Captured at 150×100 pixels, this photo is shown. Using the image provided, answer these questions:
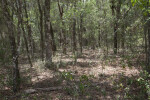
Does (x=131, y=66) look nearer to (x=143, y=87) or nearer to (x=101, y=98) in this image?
(x=143, y=87)

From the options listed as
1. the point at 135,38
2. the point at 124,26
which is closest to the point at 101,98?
the point at 135,38

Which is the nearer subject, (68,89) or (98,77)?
(68,89)

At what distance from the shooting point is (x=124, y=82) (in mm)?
6297

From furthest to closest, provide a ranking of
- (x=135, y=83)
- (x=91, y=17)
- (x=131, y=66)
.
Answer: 1. (x=91, y=17)
2. (x=131, y=66)
3. (x=135, y=83)

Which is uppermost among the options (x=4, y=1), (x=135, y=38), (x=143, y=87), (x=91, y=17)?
(x=91, y=17)

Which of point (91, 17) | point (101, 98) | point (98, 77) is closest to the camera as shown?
point (101, 98)

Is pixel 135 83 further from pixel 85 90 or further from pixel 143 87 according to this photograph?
pixel 85 90

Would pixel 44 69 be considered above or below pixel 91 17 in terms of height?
below

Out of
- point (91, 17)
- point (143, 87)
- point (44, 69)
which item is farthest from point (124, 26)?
point (91, 17)

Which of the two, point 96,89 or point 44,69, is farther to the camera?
point 44,69

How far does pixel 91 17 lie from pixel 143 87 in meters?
15.2

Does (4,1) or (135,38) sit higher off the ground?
(4,1)

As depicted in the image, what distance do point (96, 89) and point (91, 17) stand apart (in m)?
14.7

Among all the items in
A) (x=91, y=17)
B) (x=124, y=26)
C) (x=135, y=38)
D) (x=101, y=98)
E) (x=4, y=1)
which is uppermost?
(x=91, y=17)
